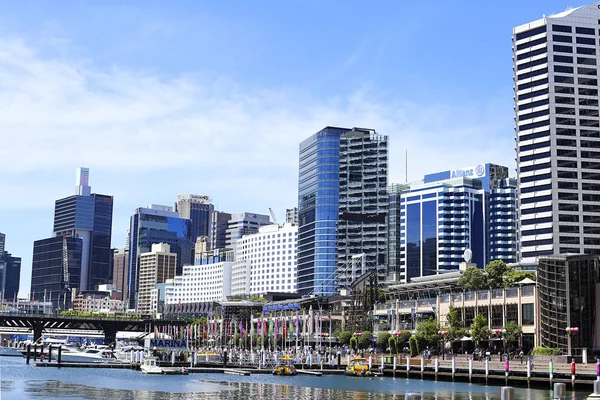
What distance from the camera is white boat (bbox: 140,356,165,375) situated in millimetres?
151750

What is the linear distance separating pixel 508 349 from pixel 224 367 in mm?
55780

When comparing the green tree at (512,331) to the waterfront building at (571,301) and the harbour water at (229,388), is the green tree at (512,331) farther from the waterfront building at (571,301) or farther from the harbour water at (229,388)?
the harbour water at (229,388)

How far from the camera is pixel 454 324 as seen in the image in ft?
510

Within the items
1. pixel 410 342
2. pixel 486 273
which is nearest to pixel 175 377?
pixel 410 342

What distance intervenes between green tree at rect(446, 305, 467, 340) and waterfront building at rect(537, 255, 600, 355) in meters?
21.2

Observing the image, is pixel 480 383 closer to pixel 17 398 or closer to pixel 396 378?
pixel 396 378

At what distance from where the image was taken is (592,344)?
129 m

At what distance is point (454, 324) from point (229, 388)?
5484 centimetres

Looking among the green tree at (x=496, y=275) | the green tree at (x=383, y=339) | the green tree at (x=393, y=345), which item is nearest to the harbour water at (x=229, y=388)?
the green tree at (x=393, y=345)

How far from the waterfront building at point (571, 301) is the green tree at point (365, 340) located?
2269 inches

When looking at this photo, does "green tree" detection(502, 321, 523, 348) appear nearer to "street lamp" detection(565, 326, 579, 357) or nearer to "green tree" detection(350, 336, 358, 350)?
"street lamp" detection(565, 326, 579, 357)

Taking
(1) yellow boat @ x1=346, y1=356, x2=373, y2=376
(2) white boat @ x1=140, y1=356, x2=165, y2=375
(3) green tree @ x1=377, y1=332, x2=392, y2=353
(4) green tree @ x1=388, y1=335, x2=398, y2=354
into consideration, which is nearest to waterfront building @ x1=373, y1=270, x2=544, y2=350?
(3) green tree @ x1=377, y1=332, x2=392, y2=353

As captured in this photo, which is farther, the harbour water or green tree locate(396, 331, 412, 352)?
green tree locate(396, 331, 412, 352)

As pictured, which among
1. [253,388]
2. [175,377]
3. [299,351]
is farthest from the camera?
[299,351]
